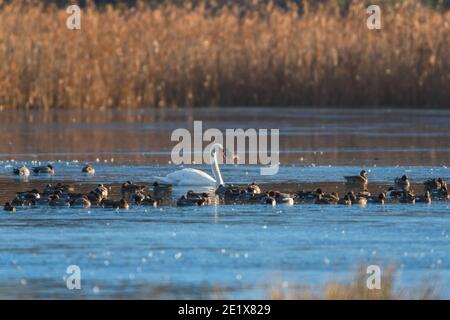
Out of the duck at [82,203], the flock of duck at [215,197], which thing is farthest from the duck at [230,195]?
the duck at [82,203]

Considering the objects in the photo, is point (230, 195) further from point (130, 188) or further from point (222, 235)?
point (222, 235)

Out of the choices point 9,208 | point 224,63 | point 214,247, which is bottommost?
point 214,247

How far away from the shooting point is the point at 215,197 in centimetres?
1455

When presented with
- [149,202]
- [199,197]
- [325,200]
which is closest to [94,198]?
[149,202]

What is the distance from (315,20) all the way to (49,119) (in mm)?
7845

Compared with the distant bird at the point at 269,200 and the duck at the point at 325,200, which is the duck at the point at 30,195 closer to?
the distant bird at the point at 269,200

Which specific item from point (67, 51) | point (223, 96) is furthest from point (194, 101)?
point (67, 51)

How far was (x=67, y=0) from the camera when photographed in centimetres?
5100

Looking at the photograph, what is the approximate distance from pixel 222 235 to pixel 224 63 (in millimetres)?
18886

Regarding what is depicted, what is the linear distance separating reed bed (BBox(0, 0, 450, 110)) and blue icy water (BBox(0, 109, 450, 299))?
26.0ft

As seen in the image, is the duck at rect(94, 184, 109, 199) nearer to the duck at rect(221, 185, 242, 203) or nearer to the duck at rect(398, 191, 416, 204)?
the duck at rect(221, 185, 242, 203)

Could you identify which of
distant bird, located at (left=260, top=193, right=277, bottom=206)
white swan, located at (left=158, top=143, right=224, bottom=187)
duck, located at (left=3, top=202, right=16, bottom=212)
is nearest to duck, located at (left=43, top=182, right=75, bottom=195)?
duck, located at (left=3, top=202, right=16, bottom=212)

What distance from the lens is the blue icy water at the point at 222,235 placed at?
9406 millimetres
